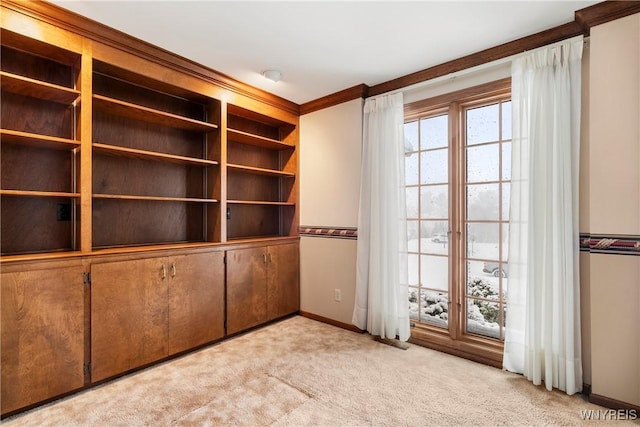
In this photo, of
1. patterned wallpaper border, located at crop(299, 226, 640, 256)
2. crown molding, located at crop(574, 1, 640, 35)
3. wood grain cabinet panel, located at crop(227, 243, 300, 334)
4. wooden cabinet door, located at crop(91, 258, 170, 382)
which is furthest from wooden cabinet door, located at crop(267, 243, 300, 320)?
crown molding, located at crop(574, 1, 640, 35)

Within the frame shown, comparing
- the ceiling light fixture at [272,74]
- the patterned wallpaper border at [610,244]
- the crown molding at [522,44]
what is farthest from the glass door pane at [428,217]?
the ceiling light fixture at [272,74]

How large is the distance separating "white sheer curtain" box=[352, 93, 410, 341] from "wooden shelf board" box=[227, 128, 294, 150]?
1037mm

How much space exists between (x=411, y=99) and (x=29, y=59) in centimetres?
301

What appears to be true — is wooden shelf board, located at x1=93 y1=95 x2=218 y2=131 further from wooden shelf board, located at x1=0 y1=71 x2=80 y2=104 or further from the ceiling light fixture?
the ceiling light fixture

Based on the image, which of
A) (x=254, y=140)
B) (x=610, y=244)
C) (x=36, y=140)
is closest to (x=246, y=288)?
(x=254, y=140)

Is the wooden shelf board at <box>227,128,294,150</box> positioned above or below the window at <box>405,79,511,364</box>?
above

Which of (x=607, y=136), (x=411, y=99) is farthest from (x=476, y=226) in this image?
(x=411, y=99)

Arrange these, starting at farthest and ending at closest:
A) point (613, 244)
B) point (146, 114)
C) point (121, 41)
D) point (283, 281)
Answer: point (283, 281)
point (146, 114)
point (121, 41)
point (613, 244)

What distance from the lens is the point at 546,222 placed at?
226 centimetres

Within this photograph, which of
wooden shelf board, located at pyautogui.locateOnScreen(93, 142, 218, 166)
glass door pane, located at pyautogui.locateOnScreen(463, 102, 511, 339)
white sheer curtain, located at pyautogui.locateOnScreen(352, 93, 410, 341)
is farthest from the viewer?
white sheer curtain, located at pyautogui.locateOnScreen(352, 93, 410, 341)

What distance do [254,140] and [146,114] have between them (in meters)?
1.12

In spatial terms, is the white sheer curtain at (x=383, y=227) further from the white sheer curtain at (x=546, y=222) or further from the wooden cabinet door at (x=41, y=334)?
the wooden cabinet door at (x=41, y=334)

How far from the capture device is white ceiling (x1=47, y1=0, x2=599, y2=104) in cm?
207

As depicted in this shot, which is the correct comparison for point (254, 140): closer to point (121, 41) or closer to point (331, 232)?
point (331, 232)
